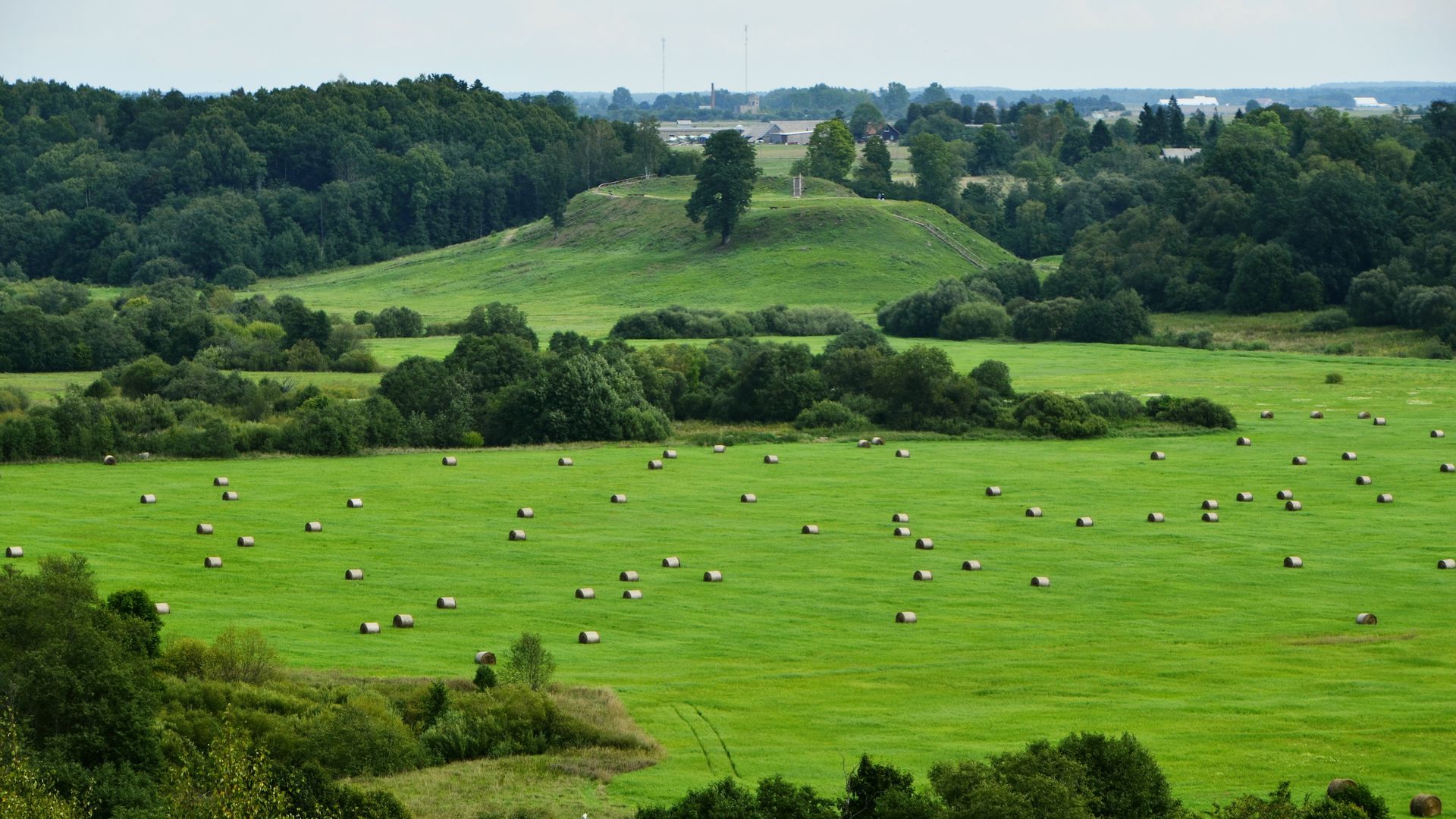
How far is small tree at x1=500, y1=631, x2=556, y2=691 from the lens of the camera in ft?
98.3

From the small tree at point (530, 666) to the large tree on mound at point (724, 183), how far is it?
→ 10419cm

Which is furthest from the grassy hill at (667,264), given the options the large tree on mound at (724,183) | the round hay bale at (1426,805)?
the round hay bale at (1426,805)

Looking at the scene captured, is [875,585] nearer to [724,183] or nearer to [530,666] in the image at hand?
[530,666]

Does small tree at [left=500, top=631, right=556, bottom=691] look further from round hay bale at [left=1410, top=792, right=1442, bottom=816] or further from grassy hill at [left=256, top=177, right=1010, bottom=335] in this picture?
grassy hill at [left=256, top=177, right=1010, bottom=335]

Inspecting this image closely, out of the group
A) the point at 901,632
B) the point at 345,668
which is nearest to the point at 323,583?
the point at 345,668

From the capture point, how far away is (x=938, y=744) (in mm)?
27188

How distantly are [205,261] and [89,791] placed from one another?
398ft

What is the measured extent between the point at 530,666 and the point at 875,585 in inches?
414

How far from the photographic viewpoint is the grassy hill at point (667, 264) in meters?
120

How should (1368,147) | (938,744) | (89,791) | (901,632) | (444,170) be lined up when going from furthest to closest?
1. (444,170)
2. (1368,147)
3. (901,632)
4. (938,744)
5. (89,791)

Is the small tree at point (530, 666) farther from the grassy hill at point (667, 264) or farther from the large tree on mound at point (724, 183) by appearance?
the large tree on mound at point (724, 183)

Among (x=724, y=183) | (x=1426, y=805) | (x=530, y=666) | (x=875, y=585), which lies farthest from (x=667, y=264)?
(x=1426, y=805)

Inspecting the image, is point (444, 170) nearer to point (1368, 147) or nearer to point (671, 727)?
point (1368, 147)

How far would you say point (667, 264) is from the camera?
5167 inches
